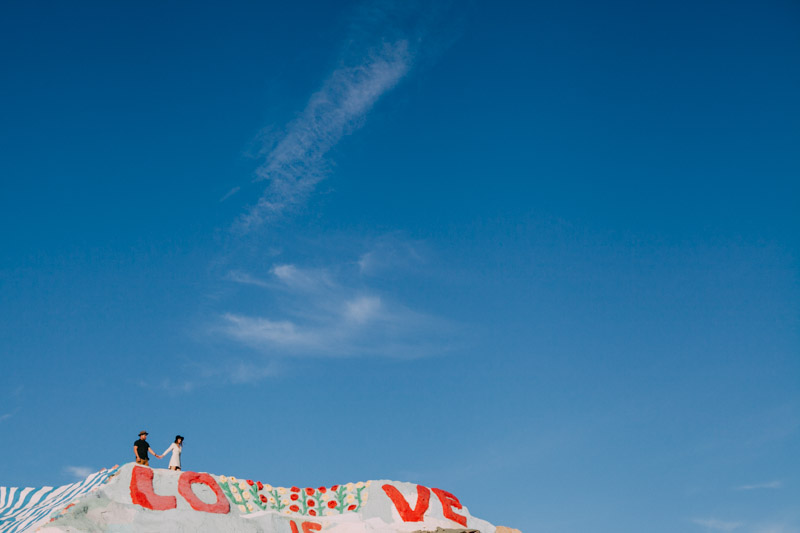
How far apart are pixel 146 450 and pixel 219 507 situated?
9.97 ft

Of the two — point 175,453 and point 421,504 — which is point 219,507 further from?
point 421,504

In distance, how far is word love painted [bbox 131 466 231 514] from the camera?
20.7 meters

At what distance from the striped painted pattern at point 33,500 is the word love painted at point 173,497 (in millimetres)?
3388

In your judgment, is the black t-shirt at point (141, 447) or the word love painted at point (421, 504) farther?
the word love painted at point (421, 504)

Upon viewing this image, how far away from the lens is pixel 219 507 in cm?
2180

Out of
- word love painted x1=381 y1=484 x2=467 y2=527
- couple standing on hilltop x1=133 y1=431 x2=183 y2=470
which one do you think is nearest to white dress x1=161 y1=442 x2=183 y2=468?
couple standing on hilltop x1=133 y1=431 x2=183 y2=470

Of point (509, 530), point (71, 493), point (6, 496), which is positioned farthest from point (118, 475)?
point (509, 530)

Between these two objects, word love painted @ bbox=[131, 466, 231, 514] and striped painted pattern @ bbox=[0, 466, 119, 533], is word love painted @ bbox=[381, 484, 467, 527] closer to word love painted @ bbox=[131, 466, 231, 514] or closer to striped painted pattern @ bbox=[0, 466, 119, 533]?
word love painted @ bbox=[131, 466, 231, 514]

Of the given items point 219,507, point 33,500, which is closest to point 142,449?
point 219,507

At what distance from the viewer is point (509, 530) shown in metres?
25.1

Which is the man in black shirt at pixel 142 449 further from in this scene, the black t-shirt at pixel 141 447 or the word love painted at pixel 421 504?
A: the word love painted at pixel 421 504

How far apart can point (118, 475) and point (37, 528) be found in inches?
114

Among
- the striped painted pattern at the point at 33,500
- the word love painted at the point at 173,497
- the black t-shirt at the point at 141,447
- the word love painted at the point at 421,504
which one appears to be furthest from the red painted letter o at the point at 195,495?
the word love painted at the point at 421,504

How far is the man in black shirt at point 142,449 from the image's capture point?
22.3 metres
